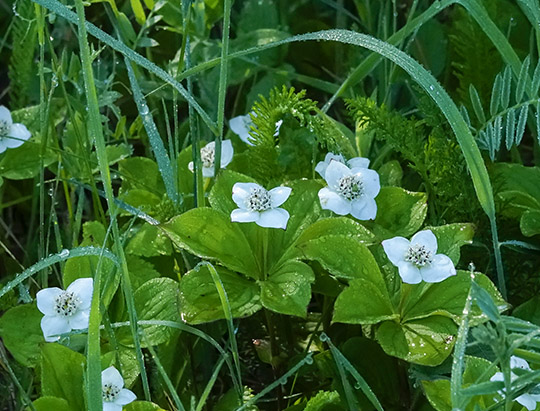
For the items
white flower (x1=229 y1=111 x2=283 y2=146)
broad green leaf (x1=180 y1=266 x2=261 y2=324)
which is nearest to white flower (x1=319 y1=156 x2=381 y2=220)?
broad green leaf (x1=180 y1=266 x2=261 y2=324)

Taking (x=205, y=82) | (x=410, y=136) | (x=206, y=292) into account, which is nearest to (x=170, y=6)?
(x=205, y=82)

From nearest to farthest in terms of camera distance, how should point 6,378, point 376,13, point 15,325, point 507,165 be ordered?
point 15,325, point 6,378, point 507,165, point 376,13

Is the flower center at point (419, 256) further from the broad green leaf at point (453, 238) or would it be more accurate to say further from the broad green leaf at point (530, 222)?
the broad green leaf at point (530, 222)

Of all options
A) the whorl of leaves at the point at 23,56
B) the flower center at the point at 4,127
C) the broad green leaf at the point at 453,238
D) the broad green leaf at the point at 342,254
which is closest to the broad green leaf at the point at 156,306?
the broad green leaf at the point at 342,254

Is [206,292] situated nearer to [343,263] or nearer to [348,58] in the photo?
[343,263]

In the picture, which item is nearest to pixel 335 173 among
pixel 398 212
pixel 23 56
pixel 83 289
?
pixel 398 212

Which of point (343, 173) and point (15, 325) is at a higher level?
point (343, 173)

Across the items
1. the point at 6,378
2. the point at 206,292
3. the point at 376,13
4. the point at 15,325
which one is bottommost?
the point at 6,378
